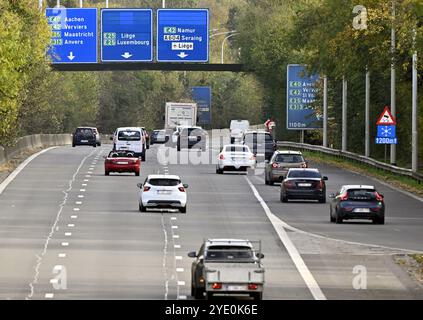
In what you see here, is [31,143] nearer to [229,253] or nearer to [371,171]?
[371,171]

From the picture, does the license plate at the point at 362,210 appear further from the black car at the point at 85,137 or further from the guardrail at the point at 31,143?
the black car at the point at 85,137

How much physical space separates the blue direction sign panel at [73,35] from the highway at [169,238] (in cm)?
2418

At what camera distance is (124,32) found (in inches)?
3701

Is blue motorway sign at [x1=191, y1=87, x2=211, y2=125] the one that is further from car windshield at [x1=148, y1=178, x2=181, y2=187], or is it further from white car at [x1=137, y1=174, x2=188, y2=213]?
white car at [x1=137, y1=174, x2=188, y2=213]

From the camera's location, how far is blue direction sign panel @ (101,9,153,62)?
9369 cm

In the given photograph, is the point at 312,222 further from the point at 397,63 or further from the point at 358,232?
the point at 397,63

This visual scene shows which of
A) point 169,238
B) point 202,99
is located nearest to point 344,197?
point 169,238

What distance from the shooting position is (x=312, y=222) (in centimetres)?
5066

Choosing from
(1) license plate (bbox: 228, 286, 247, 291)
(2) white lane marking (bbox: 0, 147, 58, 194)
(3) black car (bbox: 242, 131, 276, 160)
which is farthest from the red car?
(1) license plate (bbox: 228, 286, 247, 291)

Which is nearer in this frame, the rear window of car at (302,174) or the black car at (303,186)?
the black car at (303,186)

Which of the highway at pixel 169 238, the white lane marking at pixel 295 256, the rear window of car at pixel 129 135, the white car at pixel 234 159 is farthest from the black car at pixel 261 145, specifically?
the white lane marking at pixel 295 256

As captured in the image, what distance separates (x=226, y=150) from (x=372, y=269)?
3633 cm

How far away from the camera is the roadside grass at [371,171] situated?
66062 millimetres
